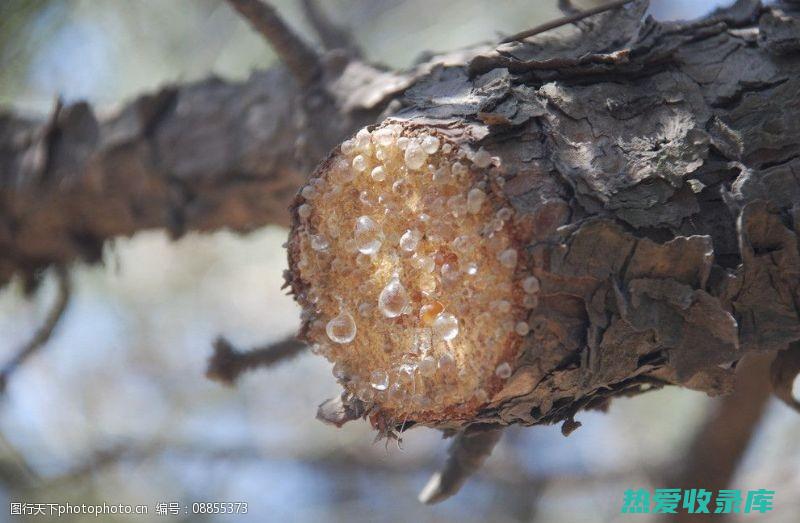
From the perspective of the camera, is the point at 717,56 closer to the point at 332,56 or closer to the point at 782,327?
the point at 782,327

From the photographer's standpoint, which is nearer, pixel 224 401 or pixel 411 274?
pixel 411 274

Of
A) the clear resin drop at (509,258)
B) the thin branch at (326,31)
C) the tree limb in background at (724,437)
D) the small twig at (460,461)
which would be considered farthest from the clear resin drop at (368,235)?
the tree limb in background at (724,437)

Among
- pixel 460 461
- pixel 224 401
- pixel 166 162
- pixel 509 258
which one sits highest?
pixel 509 258

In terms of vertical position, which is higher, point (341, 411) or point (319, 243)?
point (319, 243)

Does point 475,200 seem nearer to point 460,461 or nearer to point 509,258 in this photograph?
point 509,258

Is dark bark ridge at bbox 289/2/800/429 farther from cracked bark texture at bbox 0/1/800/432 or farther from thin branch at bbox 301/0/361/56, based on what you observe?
thin branch at bbox 301/0/361/56

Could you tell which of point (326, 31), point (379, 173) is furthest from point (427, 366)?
point (326, 31)

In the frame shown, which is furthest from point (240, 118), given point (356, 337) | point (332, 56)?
point (356, 337)

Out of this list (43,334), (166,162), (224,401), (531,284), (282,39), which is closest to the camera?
(531,284)
